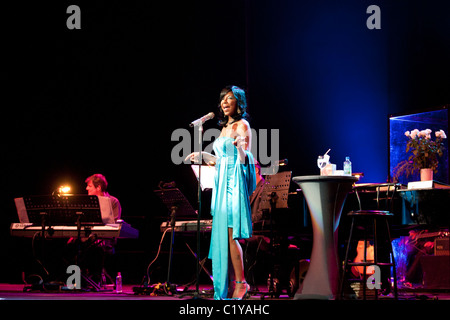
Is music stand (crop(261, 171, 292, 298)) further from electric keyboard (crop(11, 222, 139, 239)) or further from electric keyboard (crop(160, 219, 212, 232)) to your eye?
electric keyboard (crop(11, 222, 139, 239))

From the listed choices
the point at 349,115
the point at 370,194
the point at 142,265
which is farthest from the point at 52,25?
the point at 370,194

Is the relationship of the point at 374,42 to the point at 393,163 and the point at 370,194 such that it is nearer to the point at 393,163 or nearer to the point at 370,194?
the point at 393,163

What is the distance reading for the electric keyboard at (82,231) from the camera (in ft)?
20.0

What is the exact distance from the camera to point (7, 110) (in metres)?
7.44

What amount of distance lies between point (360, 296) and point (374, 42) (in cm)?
400

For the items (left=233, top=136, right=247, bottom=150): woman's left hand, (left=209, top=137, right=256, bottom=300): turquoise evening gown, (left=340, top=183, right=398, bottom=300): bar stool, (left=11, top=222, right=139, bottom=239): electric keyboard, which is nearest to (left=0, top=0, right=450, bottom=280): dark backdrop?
(left=11, top=222, right=139, bottom=239): electric keyboard

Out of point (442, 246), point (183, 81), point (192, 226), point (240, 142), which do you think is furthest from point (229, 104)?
point (183, 81)

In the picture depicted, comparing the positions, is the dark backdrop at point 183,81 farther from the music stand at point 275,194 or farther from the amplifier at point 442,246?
the music stand at point 275,194

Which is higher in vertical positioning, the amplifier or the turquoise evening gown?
the turquoise evening gown

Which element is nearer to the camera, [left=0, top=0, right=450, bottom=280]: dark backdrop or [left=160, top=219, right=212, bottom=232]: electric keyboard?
[left=160, top=219, right=212, bottom=232]: electric keyboard

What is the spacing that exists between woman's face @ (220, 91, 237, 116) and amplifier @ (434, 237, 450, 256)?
3.34m

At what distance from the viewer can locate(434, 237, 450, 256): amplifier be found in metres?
6.35

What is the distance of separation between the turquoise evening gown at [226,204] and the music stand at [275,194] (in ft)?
2.21
